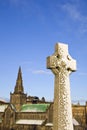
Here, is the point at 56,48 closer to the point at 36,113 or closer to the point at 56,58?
the point at 56,58

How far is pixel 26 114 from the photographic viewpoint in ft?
277

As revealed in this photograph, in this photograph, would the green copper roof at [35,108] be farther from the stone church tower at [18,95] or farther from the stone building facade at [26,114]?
the stone church tower at [18,95]

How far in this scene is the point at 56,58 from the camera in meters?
7.00

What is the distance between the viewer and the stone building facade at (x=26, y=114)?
7862 cm

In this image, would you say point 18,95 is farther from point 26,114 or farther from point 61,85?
point 61,85

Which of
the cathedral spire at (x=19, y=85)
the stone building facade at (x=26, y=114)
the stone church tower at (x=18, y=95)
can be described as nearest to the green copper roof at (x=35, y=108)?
the stone building facade at (x=26, y=114)

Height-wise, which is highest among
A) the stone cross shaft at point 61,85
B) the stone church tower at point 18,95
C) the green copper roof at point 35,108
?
the stone church tower at point 18,95

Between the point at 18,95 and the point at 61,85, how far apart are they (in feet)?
284

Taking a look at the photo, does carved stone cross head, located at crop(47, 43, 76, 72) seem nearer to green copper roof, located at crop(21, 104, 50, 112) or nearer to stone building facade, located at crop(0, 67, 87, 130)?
stone building facade, located at crop(0, 67, 87, 130)

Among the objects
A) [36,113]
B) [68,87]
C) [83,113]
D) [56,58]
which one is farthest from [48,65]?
[83,113]

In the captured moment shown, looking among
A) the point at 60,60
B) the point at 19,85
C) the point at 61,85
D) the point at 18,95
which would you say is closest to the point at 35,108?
the point at 18,95

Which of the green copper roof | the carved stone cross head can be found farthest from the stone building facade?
the carved stone cross head

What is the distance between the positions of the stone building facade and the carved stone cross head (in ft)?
223

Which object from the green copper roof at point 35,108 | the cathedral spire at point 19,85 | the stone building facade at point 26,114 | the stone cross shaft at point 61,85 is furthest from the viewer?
the cathedral spire at point 19,85
